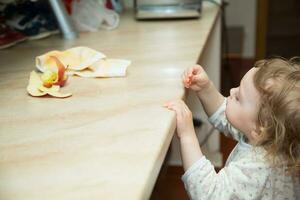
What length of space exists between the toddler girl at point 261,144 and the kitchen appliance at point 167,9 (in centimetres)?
75

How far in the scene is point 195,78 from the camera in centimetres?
89

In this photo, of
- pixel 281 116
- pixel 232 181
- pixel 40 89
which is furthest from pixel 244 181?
pixel 40 89

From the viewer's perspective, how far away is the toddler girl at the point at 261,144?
70cm

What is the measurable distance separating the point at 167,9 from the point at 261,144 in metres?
0.93

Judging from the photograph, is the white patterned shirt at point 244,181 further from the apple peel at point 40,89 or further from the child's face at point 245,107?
the apple peel at point 40,89

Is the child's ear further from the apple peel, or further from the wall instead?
the wall

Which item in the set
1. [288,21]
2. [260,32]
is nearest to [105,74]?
[260,32]

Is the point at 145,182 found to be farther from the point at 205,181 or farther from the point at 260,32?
the point at 260,32

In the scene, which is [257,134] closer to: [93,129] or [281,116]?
[281,116]

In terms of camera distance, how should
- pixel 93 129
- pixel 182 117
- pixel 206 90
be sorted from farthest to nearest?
pixel 206 90 → pixel 182 117 → pixel 93 129

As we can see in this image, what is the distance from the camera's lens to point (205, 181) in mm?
730

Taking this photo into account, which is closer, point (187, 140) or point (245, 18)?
point (187, 140)

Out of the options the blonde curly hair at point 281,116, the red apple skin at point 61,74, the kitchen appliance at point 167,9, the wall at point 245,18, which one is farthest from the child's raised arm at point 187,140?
the wall at point 245,18

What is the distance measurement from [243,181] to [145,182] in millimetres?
287
